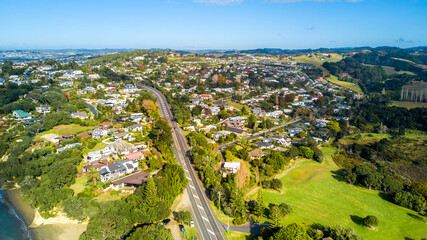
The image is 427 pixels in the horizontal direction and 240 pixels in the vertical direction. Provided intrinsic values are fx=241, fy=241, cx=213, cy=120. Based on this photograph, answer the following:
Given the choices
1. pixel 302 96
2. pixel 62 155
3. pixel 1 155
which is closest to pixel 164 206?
pixel 62 155

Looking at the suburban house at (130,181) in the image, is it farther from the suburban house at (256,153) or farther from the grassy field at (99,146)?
the suburban house at (256,153)

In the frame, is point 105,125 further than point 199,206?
Yes

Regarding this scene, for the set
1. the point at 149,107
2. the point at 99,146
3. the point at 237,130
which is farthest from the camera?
the point at 149,107

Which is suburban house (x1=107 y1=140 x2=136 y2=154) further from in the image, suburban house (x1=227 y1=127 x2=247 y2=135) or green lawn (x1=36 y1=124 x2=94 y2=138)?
suburban house (x1=227 y1=127 x2=247 y2=135)

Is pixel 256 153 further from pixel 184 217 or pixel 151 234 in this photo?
pixel 151 234

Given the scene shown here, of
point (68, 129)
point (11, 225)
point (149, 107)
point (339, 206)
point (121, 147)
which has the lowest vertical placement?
point (11, 225)

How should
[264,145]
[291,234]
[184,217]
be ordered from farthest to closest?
[264,145] < [184,217] < [291,234]

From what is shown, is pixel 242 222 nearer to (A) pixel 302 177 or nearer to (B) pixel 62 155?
(A) pixel 302 177

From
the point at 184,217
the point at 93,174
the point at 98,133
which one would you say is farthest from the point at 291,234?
the point at 98,133
